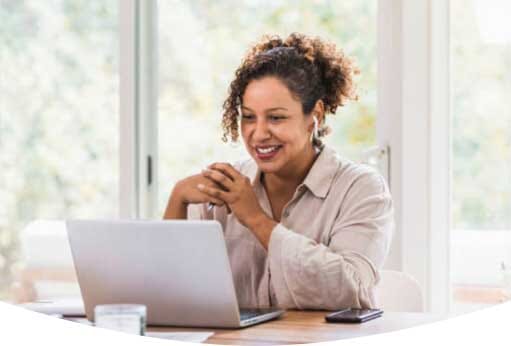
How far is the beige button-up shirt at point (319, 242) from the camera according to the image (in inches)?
77.0

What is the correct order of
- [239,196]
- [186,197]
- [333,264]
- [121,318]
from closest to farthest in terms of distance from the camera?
[121,318] < [333,264] < [239,196] < [186,197]

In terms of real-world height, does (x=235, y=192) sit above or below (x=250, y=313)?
above

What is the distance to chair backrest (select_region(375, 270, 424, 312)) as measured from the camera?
84.4 inches

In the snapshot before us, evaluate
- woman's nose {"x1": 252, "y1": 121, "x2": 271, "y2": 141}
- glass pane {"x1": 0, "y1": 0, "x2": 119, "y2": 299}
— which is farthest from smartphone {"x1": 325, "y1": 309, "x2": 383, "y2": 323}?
glass pane {"x1": 0, "y1": 0, "x2": 119, "y2": 299}

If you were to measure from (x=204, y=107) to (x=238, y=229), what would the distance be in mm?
1433

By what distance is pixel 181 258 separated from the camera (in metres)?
1.61

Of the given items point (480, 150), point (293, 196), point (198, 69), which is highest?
point (198, 69)

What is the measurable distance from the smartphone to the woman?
0.55 feet

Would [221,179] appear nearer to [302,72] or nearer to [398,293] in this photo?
[302,72]

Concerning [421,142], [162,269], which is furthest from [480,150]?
[162,269]

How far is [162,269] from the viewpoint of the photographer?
5.32ft

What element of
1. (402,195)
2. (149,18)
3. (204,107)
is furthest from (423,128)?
(149,18)

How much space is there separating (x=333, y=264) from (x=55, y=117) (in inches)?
79.4

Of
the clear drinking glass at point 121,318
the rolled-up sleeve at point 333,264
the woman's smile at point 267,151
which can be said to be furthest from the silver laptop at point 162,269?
the woman's smile at point 267,151
